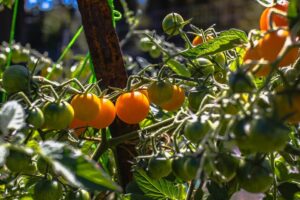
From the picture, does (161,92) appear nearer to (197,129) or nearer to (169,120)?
(169,120)

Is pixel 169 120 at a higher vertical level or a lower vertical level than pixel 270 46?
lower

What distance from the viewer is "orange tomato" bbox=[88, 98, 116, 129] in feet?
2.05

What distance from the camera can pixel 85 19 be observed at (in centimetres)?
77

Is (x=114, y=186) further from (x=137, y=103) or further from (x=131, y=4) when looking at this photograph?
(x=131, y=4)

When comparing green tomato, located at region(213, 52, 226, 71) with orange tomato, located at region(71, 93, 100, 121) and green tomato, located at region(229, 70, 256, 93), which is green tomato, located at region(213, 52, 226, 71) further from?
green tomato, located at region(229, 70, 256, 93)

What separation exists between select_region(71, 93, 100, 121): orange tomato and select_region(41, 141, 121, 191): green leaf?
18cm

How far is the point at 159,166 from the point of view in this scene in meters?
0.53

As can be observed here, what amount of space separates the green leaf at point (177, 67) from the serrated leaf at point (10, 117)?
23cm

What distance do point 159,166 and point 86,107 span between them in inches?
4.4

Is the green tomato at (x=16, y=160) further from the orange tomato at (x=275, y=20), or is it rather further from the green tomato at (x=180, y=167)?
the orange tomato at (x=275, y=20)

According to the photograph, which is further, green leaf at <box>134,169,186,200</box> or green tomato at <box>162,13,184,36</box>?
green tomato at <box>162,13,184,36</box>

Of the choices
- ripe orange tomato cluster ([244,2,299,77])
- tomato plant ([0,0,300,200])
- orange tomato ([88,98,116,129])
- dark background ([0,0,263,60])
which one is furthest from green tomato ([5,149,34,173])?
dark background ([0,0,263,60])

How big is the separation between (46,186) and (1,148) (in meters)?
0.14

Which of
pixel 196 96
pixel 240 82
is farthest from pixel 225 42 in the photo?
pixel 240 82
